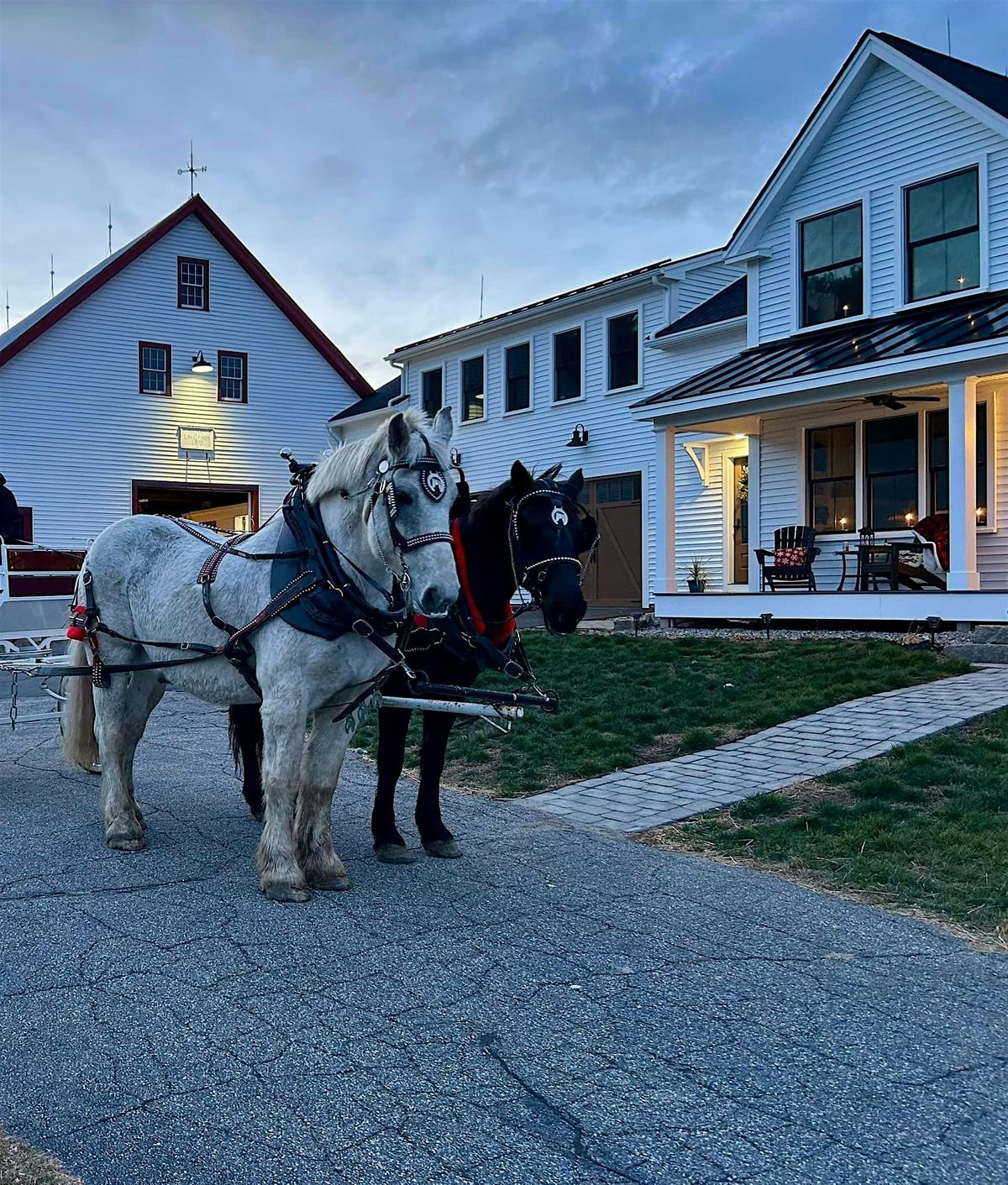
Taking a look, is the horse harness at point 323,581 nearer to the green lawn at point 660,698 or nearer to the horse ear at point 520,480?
the horse ear at point 520,480

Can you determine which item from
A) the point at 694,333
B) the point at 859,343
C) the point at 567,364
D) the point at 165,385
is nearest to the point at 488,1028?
the point at 859,343

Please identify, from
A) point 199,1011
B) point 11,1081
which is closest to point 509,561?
point 199,1011

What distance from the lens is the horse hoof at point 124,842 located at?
5.79 metres

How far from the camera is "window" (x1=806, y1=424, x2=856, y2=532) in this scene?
55.4 feet

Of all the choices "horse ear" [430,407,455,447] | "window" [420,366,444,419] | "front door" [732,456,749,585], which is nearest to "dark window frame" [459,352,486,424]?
"window" [420,366,444,419]

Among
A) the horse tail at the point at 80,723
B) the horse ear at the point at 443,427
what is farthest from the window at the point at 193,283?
the horse ear at the point at 443,427

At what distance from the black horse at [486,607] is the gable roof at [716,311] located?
47.8 feet

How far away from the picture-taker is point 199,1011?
12.1 feet

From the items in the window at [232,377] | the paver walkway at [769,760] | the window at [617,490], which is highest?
the window at [232,377]

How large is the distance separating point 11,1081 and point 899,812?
4.96m

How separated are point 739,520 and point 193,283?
642 inches

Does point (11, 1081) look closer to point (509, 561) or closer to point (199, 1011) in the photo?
point (199, 1011)

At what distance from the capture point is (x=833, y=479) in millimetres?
17062

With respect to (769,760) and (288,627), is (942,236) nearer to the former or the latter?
(769,760)
